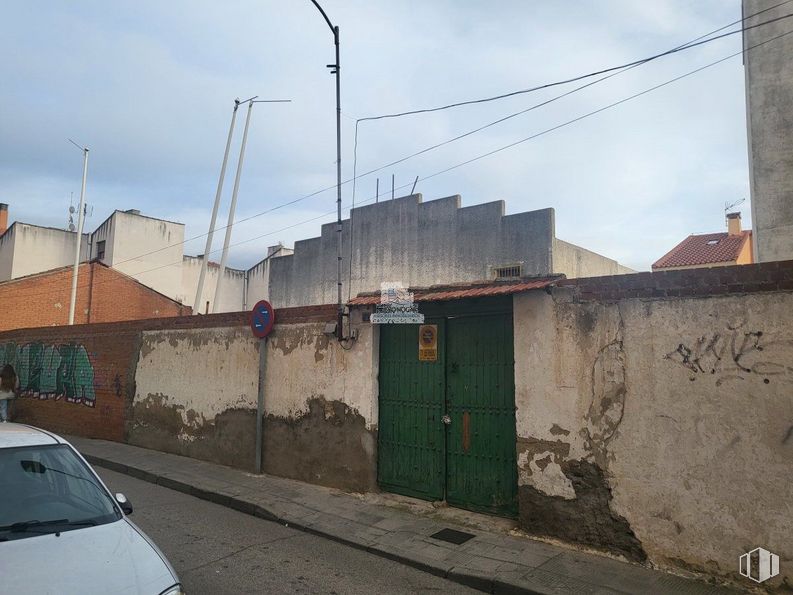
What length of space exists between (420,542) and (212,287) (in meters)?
29.9

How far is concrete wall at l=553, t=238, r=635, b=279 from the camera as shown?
1602 cm

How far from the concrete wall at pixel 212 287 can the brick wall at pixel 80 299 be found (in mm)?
3658

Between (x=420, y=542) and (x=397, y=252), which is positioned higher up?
(x=397, y=252)

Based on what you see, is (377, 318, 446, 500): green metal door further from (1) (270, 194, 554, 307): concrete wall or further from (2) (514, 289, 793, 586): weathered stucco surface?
(1) (270, 194, 554, 307): concrete wall

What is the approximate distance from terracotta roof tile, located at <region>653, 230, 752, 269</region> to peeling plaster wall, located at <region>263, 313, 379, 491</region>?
2209 centimetres

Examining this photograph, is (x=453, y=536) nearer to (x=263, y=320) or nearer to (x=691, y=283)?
(x=691, y=283)

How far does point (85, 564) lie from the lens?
3023mm

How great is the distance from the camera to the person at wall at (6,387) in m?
15.3

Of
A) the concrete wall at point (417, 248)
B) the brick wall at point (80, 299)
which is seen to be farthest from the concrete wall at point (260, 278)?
the concrete wall at point (417, 248)

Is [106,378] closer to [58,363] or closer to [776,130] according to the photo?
[58,363]

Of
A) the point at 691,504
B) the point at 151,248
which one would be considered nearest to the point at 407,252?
the point at 691,504

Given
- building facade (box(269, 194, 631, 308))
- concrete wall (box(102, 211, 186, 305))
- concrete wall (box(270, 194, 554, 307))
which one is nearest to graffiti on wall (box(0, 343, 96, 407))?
building facade (box(269, 194, 631, 308))

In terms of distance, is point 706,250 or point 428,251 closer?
point 428,251

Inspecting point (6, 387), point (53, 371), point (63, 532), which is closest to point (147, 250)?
point (6, 387)
